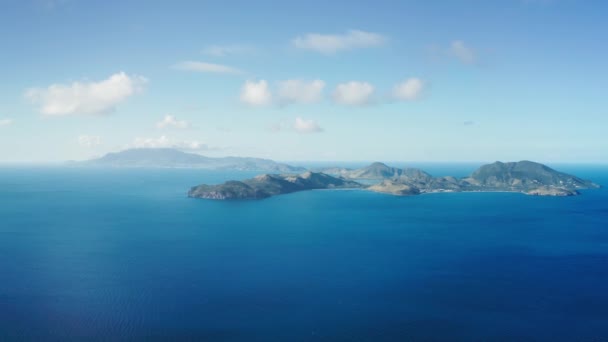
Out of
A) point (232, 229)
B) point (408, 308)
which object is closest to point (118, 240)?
point (232, 229)

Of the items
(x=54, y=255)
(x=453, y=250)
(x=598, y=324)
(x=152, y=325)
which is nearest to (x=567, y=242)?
(x=453, y=250)

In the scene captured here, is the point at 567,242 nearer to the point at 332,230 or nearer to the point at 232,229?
the point at 332,230

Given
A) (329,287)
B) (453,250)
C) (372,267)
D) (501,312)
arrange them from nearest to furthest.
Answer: (501,312)
(329,287)
(372,267)
(453,250)

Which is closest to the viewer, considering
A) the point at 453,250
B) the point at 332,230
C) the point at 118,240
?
the point at 453,250

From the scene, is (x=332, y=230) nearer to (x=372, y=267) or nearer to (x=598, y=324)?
(x=372, y=267)

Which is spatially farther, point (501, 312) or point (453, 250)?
point (453, 250)

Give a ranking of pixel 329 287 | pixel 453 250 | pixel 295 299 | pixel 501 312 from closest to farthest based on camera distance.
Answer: pixel 501 312 → pixel 295 299 → pixel 329 287 → pixel 453 250
